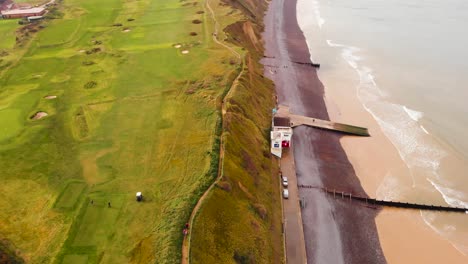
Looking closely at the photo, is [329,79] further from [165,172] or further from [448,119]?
[165,172]

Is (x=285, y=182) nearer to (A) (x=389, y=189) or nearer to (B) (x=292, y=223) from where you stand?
(B) (x=292, y=223)

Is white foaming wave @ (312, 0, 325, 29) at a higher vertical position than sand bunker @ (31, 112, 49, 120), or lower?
lower

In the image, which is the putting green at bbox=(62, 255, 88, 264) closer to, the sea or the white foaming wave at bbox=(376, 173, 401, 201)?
the white foaming wave at bbox=(376, 173, 401, 201)

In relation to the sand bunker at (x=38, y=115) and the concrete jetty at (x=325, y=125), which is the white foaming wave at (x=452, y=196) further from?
the sand bunker at (x=38, y=115)

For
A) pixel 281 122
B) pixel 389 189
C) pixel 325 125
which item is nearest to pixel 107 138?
pixel 281 122

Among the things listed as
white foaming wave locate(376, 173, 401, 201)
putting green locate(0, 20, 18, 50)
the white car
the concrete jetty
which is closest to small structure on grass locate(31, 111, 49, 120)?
putting green locate(0, 20, 18, 50)
